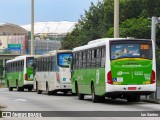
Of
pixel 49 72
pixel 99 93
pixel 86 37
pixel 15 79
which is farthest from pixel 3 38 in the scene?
pixel 99 93

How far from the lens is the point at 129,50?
77.7 ft

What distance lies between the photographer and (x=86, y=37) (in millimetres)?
82500

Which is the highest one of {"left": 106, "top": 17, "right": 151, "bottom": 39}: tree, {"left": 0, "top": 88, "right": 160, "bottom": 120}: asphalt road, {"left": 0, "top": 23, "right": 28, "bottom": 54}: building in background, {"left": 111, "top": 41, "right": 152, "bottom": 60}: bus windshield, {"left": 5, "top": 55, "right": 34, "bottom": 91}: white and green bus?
{"left": 0, "top": 23, "right": 28, "bottom": 54}: building in background

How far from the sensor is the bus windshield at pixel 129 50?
928 inches

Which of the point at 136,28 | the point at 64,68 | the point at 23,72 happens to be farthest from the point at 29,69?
the point at 136,28

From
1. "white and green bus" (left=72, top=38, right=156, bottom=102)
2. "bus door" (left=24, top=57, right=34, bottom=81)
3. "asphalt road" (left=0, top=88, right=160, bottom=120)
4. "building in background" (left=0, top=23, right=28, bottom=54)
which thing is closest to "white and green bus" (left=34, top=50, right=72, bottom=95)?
"asphalt road" (left=0, top=88, right=160, bottom=120)

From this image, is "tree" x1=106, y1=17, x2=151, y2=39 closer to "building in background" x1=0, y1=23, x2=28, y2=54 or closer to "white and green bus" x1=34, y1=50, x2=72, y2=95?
"white and green bus" x1=34, y1=50, x2=72, y2=95

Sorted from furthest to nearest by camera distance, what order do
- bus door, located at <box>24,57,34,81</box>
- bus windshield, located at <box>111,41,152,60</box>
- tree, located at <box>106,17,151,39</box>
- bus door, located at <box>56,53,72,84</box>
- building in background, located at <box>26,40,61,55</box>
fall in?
building in background, located at <box>26,40,61,55</box>, tree, located at <box>106,17,151,39</box>, bus door, located at <box>24,57,34,81</box>, bus door, located at <box>56,53,72,84</box>, bus windshield, located at <box>111,41,152,60</box>

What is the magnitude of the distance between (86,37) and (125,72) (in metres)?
59.2

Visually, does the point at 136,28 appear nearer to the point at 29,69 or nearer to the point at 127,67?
the point at 29,69

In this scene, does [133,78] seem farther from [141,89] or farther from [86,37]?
[86,37]

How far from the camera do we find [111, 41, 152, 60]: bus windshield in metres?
23.6

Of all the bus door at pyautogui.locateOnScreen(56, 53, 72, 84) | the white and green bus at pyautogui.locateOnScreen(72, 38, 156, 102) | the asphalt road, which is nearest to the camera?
the asphalt road

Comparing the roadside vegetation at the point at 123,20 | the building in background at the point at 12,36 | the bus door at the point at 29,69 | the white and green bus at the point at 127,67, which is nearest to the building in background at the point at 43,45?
the building in background at the point at 12,36
